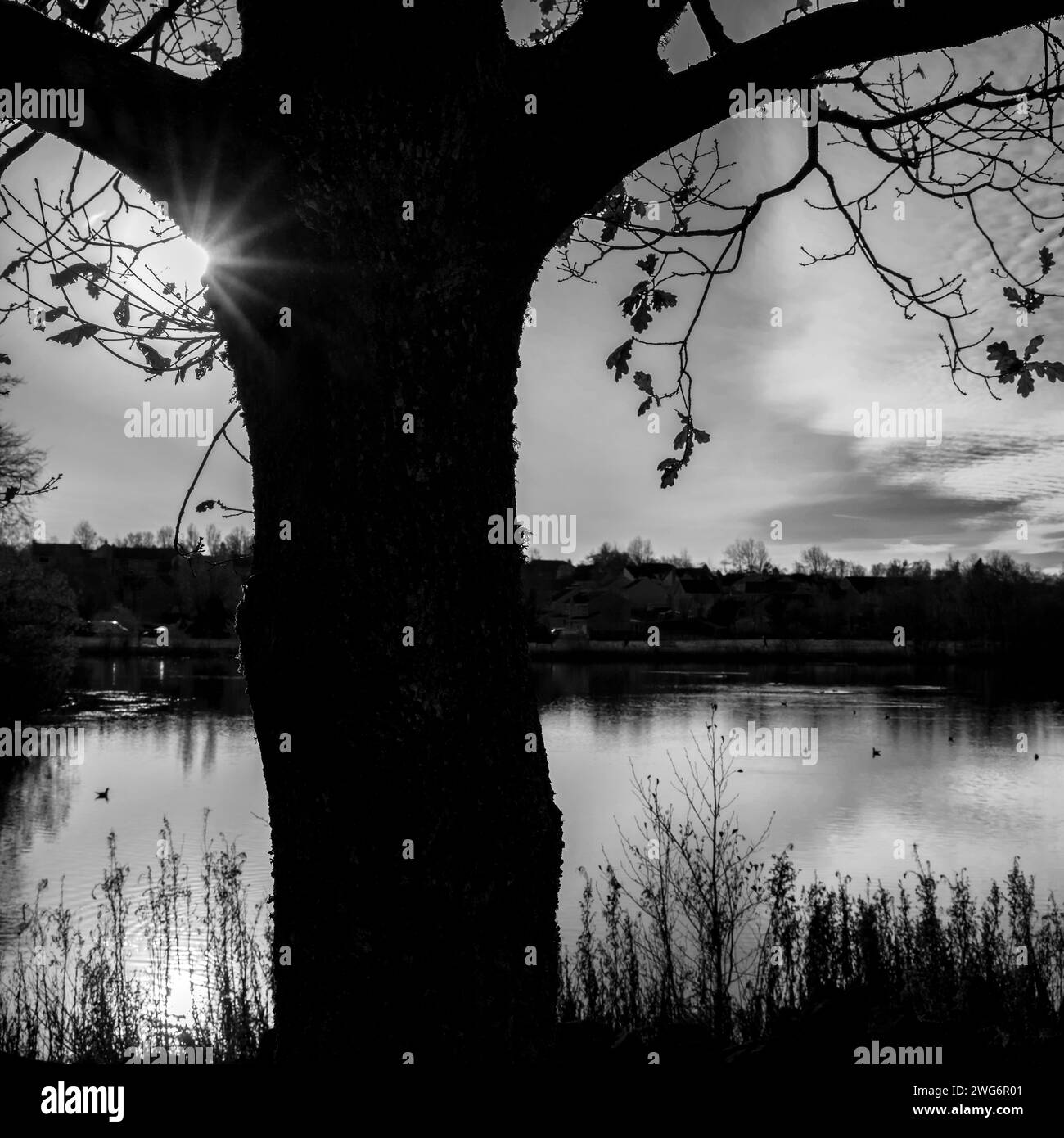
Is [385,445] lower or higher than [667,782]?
higher

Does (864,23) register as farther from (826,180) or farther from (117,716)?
(117,716)

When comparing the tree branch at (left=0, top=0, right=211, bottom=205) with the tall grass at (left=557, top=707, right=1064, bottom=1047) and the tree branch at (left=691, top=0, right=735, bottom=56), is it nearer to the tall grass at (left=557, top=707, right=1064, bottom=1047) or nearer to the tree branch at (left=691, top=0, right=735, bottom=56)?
the tree branch at (left=691, top=0, right=735, bottom=56)

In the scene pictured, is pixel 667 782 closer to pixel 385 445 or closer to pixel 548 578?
pixel 385 445

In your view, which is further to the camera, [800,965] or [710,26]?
[800,965]

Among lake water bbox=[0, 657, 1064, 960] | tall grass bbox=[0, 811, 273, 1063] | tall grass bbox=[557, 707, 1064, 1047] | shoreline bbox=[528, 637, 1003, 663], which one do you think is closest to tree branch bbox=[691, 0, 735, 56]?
tall grass bbox=[557, 707, 1064, 1047]

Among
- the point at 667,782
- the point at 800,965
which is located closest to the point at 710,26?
the point at 800,965

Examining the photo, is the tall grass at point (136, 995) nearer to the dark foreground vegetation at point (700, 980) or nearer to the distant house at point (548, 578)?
the dark foreground vegetation at point (700, 980)

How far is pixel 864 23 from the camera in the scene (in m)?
2.85

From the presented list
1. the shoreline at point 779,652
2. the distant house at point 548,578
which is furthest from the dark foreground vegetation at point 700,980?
the distant house at point 548,578

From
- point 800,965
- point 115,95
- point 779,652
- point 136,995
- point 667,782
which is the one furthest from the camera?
point 779,652

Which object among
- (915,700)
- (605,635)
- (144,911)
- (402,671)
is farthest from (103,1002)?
(605,635)

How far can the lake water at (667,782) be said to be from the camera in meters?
A: 20.1

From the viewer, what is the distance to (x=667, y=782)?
26.8 metres
